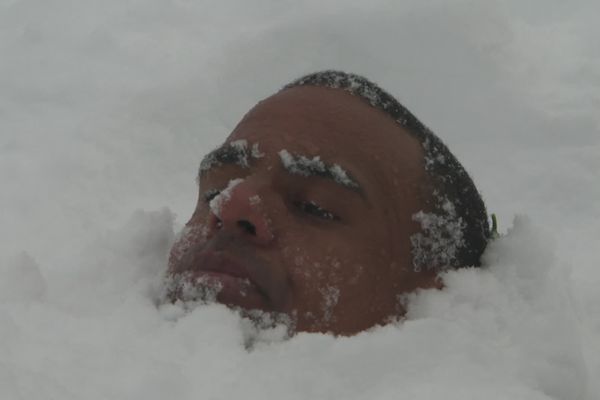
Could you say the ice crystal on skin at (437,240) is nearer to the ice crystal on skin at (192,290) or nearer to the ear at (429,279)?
the ear at (429,279)

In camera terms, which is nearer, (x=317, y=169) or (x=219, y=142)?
(x=317, y=169)

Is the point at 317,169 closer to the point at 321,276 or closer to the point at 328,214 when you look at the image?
the point at 328,214

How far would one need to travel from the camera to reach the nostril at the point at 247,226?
1.65m

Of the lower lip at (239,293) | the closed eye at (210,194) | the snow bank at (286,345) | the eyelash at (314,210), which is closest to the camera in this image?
the snow bank at (286,345)

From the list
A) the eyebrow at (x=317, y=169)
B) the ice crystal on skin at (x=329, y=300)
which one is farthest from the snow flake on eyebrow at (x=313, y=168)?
the ice crystal on skin at (x=329, y=300)

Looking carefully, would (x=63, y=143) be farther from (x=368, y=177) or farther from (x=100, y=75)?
(x=368, y=177)

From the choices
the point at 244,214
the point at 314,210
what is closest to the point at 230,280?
the point at 244,214

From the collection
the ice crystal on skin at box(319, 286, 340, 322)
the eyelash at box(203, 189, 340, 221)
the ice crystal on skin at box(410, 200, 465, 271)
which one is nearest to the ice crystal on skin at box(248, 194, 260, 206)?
the eyelash at box(203, 189, 340, 221)

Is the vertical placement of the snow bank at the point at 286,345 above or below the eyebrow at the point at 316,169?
below

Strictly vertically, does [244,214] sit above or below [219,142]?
below

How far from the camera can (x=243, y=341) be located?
55.6 inches

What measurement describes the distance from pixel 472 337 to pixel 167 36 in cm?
270

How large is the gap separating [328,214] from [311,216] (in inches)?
1.5

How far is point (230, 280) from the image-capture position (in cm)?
160
